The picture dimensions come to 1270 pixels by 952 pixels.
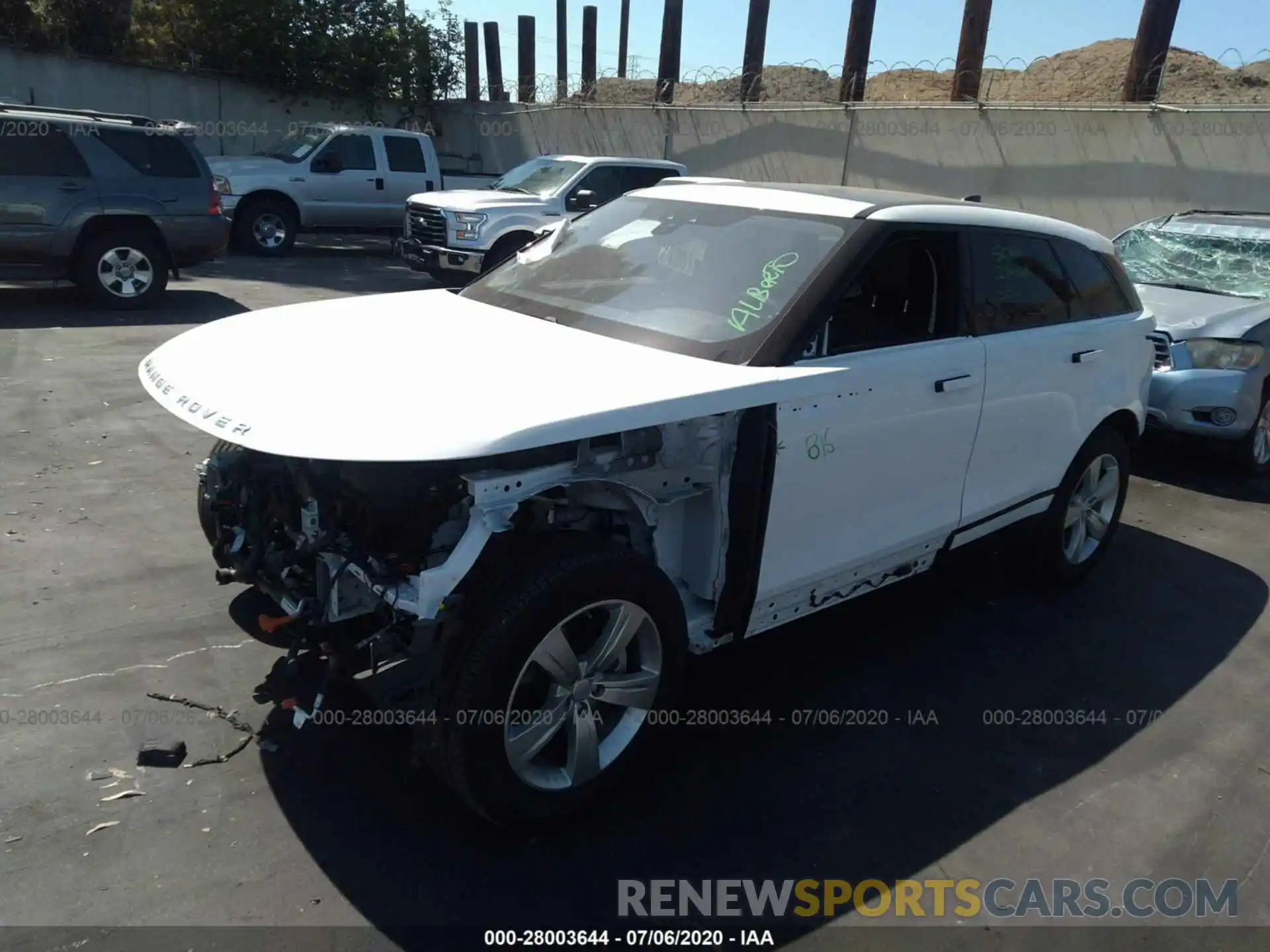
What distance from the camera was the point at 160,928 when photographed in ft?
8.72

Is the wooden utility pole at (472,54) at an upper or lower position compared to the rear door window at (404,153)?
upper

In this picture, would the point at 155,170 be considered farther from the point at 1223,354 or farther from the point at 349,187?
the point at 1223,354

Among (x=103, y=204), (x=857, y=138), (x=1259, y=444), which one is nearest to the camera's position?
(x=1259, y=444)

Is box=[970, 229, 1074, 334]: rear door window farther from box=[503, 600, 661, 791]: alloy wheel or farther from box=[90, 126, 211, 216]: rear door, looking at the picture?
box=[90, 126, 211, 216]: rear door

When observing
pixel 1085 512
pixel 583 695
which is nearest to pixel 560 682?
pixel 583 695

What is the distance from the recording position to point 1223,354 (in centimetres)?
719

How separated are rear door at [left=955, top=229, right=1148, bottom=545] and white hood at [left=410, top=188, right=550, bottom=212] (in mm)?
9068

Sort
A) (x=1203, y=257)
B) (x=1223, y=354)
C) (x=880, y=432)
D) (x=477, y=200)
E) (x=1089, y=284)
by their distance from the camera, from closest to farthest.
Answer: (x=880, y=432) < (x=1089, y=284) < (x=1223, y=354) < (x=1203, y=257) < (x=477, y=200)

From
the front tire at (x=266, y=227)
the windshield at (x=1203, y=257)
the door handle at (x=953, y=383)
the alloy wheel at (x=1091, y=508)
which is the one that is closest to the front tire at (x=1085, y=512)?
the alloy wheel at (x=1091, y=508)

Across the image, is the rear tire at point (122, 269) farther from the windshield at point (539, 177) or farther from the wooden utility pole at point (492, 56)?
the wooden utility pole at point (492, 56)

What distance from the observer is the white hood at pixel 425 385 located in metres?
2.73

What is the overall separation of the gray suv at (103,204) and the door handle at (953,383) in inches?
369

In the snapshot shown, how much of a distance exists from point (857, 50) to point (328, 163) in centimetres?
882

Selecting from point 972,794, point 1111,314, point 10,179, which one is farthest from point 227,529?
point 10,179
